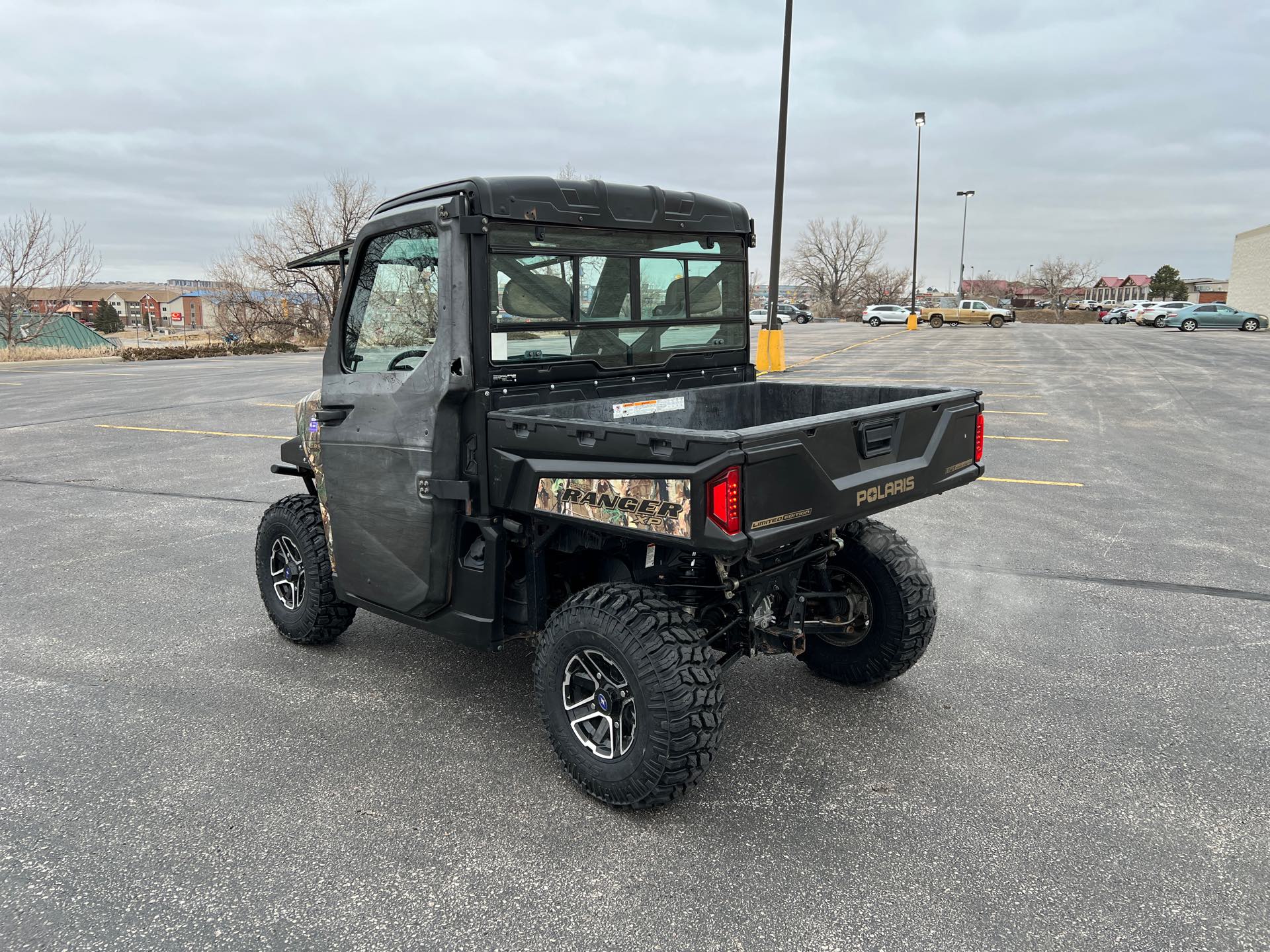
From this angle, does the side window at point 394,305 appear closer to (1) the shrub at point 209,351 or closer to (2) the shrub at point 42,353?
(1) the shrub at point 209,351

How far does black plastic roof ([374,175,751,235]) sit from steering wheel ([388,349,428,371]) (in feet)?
2.07

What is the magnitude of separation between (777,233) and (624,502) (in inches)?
689

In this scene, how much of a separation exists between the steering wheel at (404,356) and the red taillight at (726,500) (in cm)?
152

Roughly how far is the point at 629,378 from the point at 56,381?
22.7 m

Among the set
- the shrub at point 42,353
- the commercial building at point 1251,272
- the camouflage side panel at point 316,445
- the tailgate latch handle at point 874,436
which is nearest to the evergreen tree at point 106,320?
the shrub at point 42,353

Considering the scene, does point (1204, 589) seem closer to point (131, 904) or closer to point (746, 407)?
point (746, 407)

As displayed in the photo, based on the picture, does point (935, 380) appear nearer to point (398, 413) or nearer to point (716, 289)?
point (716, 289)

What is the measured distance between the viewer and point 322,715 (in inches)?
156

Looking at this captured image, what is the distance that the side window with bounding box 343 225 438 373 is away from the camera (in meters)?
3.72

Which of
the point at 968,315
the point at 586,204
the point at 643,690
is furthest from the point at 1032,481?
the point at 968,315

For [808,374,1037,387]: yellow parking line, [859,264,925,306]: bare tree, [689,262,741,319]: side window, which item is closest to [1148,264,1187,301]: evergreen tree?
[859,264,925,306]: bare tree

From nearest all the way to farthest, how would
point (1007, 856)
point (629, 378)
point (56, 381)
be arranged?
point (1007, 856)
point (629, 378)
point (56, 381)

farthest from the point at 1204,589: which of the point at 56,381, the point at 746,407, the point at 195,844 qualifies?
the point at 56,381

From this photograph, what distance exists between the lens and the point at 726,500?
109 inches
